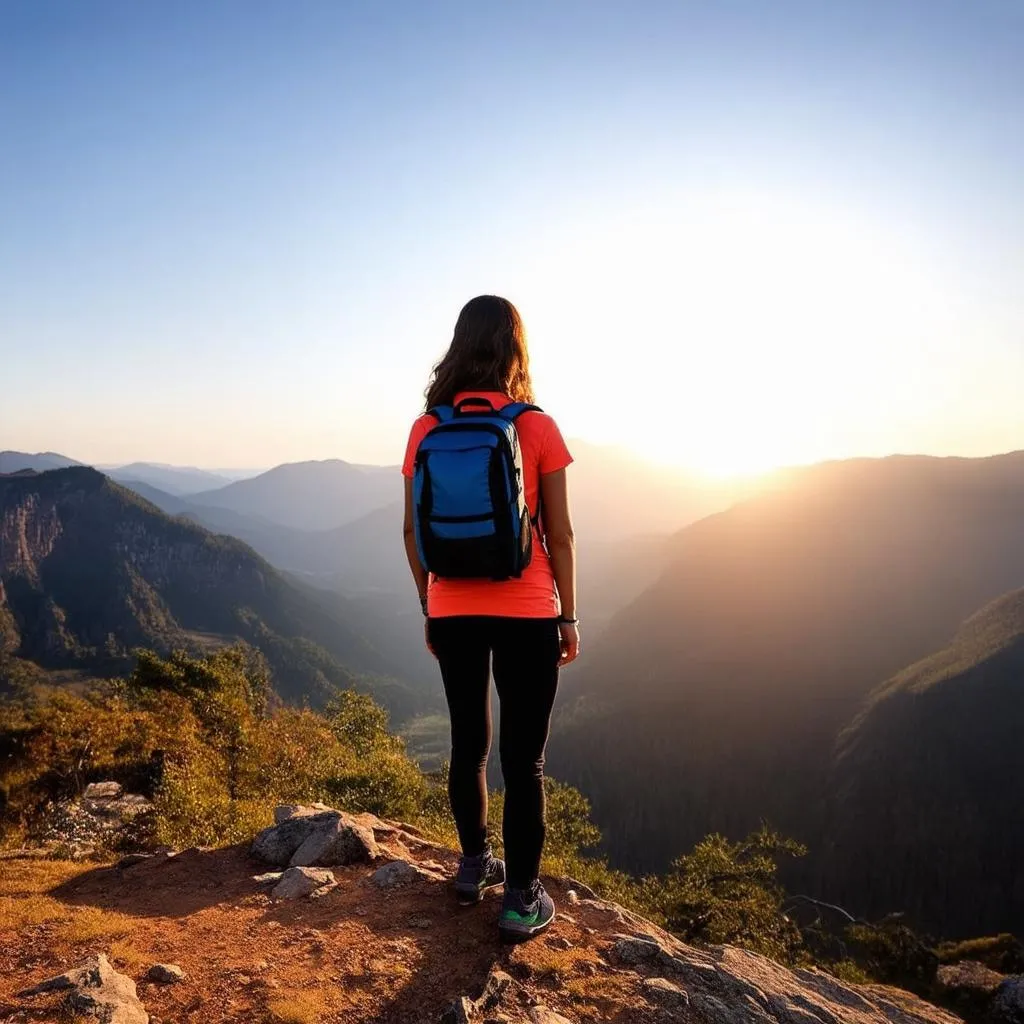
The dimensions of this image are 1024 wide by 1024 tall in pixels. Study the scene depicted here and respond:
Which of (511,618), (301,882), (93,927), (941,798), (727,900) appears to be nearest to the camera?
(511,618)

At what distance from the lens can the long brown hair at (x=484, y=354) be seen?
13.1 ft

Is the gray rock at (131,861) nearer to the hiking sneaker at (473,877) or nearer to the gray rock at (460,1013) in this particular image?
the hiking sneaker at (473,877)

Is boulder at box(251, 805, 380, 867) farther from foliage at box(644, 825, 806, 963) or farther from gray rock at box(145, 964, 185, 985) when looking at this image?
foliage at box(644, 825, 806, 963)

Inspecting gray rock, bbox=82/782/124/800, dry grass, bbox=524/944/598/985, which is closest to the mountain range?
gray rock, bbox=82/782/124/800

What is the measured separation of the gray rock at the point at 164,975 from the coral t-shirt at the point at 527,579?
9.04 feet

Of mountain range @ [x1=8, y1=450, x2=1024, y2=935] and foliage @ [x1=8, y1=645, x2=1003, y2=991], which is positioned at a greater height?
foliage @ [x1=8, y1=645, x2=1003, y2=991]

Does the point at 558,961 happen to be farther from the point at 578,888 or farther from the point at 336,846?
the point at 336,846

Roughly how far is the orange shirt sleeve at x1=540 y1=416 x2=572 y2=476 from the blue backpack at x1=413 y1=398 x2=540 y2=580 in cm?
22

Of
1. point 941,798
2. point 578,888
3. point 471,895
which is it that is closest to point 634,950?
point 471,895

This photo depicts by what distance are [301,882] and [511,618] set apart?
3.52 m

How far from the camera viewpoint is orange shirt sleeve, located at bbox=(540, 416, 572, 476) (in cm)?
389

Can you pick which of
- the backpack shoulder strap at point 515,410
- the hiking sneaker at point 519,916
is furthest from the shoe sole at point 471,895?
the backpack shoulder strap at point 515,410

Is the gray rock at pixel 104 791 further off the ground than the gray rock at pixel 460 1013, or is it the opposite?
the gray rock at pixel 460 1013

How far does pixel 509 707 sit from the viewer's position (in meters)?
4.07
